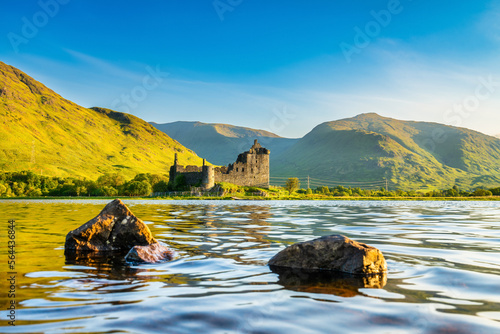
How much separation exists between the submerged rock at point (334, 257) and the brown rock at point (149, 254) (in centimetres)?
320

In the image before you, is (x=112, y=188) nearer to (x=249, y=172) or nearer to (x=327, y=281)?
(x=249, y=172)

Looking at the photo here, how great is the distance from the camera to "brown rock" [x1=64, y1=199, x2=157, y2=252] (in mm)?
13133

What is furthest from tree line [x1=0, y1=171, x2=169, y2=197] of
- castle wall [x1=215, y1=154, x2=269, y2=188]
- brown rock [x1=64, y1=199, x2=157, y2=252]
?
brown rock [x1=64, y1=199, x2=157, y2=252]

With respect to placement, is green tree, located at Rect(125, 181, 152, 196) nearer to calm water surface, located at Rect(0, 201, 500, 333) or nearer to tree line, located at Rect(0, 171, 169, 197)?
tree line, located at Rect(0, 171, 169, 197)

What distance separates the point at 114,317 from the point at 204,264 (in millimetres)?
4766

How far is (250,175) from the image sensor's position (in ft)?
390

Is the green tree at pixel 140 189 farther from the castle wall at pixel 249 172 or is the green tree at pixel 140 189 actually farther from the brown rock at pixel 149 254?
the brown rock at pixel 149 254

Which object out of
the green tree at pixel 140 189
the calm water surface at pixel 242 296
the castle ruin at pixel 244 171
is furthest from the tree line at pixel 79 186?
the calm water surface at pixel 242 296

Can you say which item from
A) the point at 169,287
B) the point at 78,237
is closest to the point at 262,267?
the point at 169,287

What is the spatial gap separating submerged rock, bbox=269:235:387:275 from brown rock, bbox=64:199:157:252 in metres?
5.35

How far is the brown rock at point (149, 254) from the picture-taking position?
10820 mm

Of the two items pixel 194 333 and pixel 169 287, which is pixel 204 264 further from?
pixel 194 333

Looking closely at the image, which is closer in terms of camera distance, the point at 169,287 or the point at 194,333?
the point at 194,333

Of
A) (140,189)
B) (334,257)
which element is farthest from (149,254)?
(140,189)
